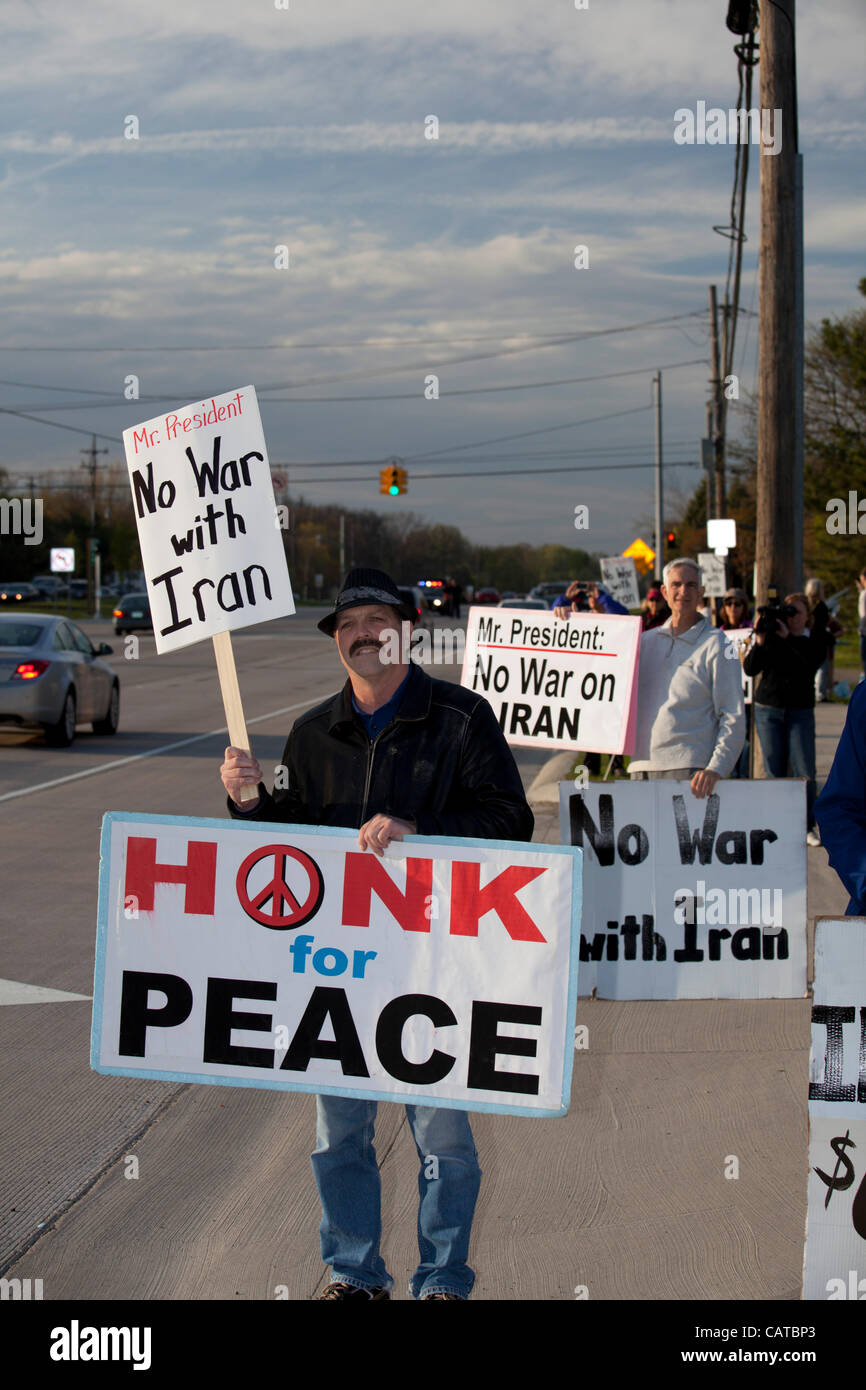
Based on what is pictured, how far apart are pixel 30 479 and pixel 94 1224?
423ft

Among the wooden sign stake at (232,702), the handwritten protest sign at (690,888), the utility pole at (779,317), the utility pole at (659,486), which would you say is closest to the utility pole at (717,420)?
the utility pole at (659,486)

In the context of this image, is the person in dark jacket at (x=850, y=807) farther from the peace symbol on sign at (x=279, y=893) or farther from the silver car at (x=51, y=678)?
the silver car at (x=51, y=678)

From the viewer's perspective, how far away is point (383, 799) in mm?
3852

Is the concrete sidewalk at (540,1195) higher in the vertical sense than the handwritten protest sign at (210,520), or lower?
lower

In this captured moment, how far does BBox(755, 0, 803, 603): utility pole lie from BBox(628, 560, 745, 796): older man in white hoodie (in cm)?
426

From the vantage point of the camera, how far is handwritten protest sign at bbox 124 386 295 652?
4.17m

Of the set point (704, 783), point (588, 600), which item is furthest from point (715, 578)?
point (704, 783)

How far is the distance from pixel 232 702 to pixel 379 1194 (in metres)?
1.45

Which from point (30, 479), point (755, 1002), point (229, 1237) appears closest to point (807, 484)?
point (755, 1002)

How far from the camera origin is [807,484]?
46.8 metres

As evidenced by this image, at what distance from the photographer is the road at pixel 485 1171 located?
13.4ft

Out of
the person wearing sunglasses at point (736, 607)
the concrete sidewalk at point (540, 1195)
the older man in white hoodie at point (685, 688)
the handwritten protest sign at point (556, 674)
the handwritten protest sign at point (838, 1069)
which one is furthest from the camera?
the person wearing sunglasses at point (736, 607)

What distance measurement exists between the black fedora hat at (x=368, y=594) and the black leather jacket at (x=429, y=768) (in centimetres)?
21
